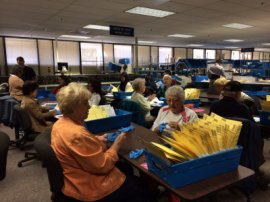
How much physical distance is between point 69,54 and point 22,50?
201 centimetres

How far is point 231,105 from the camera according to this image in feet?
7.28

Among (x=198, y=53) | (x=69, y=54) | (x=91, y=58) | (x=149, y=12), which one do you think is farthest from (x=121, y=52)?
(x=149, y=12)

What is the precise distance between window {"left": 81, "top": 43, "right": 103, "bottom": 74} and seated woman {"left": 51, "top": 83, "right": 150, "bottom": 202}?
33.7 feet

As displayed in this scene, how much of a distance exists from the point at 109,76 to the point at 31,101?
6.79 m

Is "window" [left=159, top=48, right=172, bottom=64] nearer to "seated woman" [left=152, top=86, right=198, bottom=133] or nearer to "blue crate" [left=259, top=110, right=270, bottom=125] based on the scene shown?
"blue crate" [left=259, top=110, right=270, bottom=125]

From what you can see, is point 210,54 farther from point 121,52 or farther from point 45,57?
point 45,57

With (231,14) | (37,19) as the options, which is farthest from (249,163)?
(37,19)

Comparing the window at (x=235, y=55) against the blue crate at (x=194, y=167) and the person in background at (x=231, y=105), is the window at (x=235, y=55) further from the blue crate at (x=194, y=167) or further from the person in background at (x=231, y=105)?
the blue crate at (x=194, y=167)

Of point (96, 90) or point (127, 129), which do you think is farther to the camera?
point (96, 90)

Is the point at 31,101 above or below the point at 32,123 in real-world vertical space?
above

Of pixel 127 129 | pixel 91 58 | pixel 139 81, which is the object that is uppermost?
pixel 91 58

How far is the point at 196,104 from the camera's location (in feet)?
11.6

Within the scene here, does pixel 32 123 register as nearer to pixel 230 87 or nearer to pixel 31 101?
pixel 31 101

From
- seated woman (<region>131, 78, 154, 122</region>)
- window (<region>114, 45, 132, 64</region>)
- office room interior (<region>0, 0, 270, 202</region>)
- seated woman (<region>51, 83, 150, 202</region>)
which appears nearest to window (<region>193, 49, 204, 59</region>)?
office room interior (<region>0, 0, 270, 202</region>)
